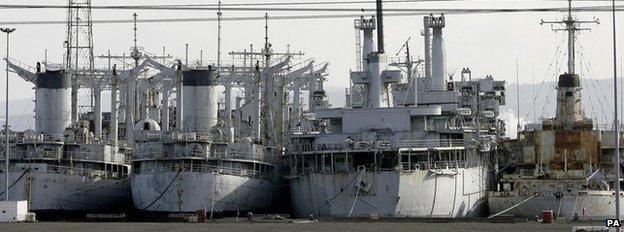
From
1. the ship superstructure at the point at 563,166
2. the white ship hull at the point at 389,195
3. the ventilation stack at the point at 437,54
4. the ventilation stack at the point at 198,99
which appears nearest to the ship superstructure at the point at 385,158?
the white ship hull at the point at 389,195

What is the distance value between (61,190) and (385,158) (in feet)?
72.2

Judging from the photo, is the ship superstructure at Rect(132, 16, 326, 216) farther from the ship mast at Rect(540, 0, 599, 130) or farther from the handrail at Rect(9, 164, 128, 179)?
the ship mast at Rect(540, 0, 599, 130)

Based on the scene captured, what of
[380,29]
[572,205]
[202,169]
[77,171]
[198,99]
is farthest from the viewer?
[77,171]

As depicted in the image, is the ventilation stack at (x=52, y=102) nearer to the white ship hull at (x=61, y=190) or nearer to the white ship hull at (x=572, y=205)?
the white ship hull at (x=61, y=190)

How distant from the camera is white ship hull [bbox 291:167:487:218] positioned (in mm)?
85562

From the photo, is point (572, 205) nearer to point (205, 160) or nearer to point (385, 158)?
point (385, 158)

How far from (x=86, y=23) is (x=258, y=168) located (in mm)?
22593

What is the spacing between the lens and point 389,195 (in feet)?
281

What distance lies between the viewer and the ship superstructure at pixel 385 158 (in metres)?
86.1

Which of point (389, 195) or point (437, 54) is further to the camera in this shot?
point (437, 54)

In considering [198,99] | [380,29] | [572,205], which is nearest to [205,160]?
[198,99]

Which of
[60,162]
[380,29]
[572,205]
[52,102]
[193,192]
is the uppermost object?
[380,29]

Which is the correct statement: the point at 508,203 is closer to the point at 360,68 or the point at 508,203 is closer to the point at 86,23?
the point at 360,68

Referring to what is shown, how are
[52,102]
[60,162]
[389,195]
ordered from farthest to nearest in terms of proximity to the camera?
[52,102] → [60,162] → [389,195]
